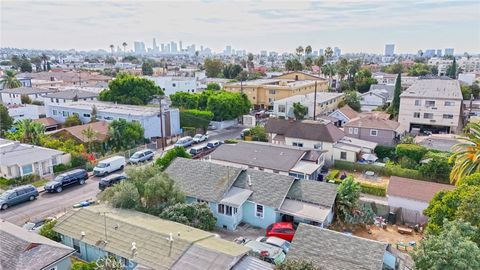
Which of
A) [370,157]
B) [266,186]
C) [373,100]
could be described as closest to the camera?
[266,186]

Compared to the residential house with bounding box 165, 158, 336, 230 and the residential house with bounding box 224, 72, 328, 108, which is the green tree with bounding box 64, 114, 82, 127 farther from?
the residential house with bounding box 224, 72, 328, 108

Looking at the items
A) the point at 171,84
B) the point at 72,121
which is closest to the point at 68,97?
the point at 72,121

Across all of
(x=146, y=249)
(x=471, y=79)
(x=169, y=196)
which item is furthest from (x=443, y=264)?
(x=471, y=79)

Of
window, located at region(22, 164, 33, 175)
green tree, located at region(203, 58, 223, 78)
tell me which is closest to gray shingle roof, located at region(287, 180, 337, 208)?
window, located at region(22, 164, 33, 175)

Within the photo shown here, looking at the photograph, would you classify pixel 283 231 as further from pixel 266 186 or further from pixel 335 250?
pixel 335 250

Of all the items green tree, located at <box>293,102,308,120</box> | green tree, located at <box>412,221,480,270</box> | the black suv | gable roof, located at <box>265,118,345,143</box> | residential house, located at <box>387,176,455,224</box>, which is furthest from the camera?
green tree, located at <box>293,102,308,120</box>

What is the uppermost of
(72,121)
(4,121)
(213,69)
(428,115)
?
(213,69)

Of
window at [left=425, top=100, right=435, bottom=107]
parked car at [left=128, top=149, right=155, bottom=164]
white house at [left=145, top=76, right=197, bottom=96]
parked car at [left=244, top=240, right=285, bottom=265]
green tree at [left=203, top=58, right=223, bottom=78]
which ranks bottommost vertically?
parked car at [left=244, top=240, right=285, bottom=265]
